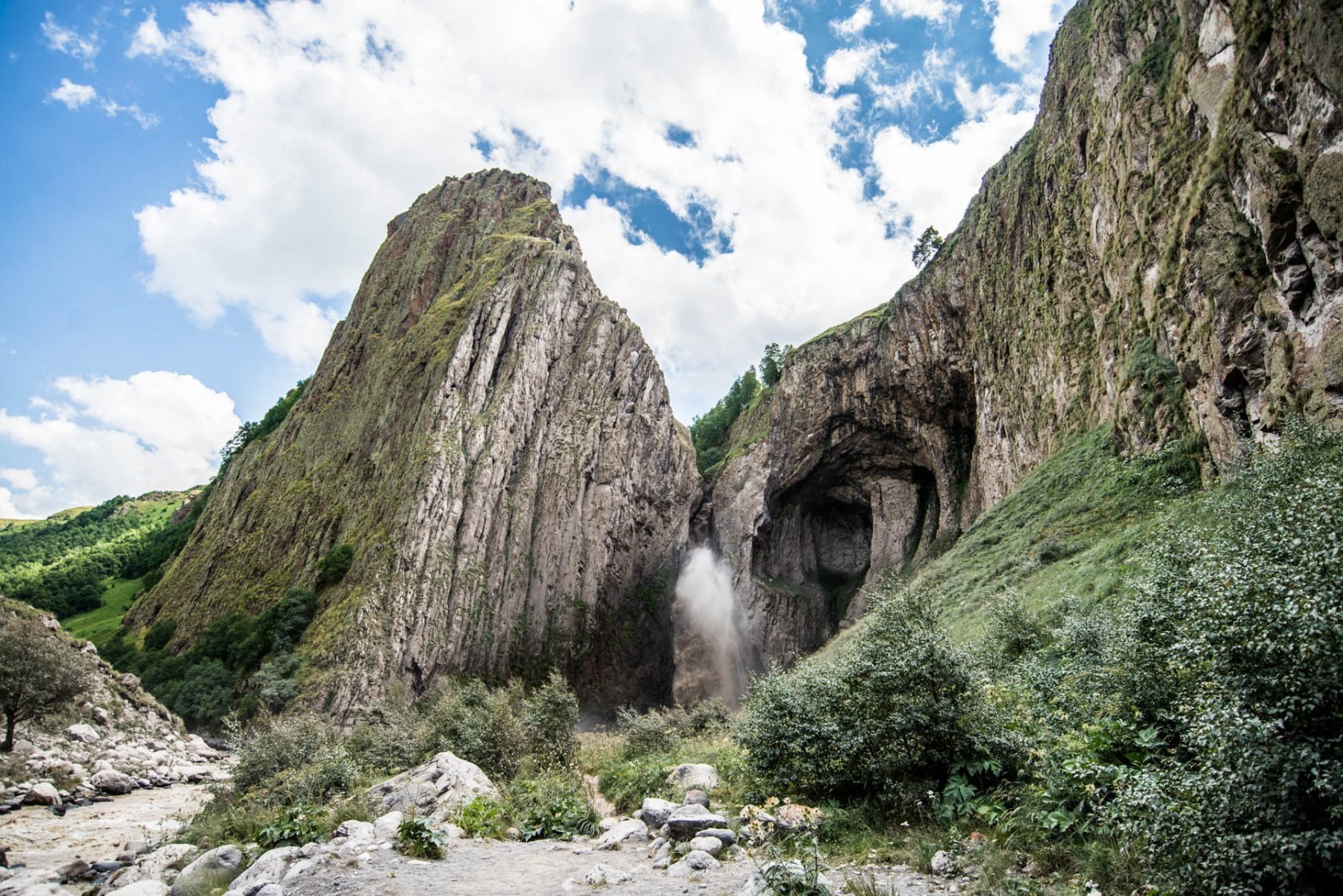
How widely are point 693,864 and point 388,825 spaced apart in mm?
6784

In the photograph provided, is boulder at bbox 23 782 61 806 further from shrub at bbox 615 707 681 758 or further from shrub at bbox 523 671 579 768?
shrub at bbox 615 707 681 758

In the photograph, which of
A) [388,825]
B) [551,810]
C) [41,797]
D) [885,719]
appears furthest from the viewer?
[41,797]

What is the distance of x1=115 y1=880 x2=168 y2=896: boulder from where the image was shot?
32.7 feet

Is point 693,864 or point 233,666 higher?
point 693,864

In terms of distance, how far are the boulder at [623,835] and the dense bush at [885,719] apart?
242cm

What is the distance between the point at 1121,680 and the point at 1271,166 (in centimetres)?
1469

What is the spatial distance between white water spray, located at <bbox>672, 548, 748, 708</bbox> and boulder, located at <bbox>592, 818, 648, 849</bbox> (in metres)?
42.4

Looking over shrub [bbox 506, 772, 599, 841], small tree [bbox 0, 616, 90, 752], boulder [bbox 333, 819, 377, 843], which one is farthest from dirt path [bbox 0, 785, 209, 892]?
shrub [bbox 506, 772, 599, 841]

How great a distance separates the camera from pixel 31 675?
Answer: 23.9 metres

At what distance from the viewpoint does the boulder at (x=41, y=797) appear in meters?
19.1

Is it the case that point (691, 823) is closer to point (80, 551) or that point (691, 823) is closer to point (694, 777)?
point (694, 777)

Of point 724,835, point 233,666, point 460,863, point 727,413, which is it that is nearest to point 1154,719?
point 724,835

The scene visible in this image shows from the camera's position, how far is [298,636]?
155ft

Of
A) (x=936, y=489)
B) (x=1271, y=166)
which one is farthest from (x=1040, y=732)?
(x=936, y=489)
